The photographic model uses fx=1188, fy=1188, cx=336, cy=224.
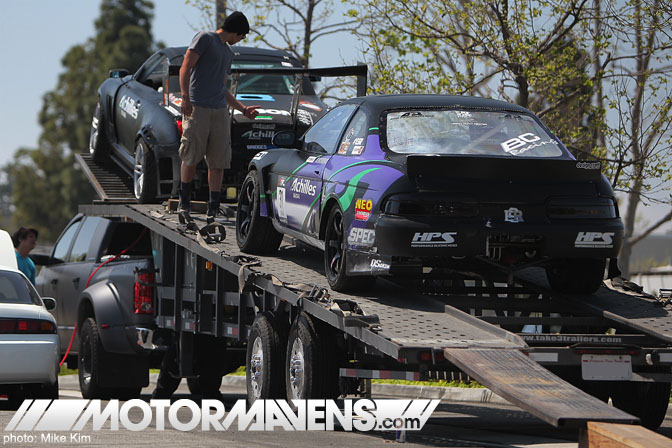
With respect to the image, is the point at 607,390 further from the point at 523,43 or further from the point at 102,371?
the point at 523,43

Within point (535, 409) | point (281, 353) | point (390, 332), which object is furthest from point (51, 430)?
point (535, 409)

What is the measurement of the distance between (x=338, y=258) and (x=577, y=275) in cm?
186

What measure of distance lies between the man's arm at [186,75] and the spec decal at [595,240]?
14.6 ft

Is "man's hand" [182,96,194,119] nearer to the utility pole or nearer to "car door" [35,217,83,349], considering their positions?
"car door" [35,217,83,349]

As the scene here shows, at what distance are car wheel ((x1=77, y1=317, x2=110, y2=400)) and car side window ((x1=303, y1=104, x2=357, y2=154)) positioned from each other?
344 centimetres

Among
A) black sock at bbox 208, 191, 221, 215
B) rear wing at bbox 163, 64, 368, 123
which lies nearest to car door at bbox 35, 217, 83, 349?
rear wing at bbox 163, 64, 368, 123

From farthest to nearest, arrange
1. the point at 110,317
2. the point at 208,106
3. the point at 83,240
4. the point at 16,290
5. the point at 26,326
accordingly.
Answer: the point at 83,240
the point at 110,317
the point at 208,106
the point at 16,290
the point at 26,326

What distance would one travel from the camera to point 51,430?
8.03 meters

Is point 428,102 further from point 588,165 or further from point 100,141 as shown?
point 100,141

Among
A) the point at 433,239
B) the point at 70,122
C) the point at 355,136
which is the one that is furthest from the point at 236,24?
the point at 70,122

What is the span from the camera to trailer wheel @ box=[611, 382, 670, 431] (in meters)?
8.98

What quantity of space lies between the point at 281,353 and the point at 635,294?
9.21 ft

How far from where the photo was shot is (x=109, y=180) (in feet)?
46.2

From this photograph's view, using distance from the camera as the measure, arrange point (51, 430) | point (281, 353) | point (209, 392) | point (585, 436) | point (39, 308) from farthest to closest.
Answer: point (209, 392), point (39, 308), point (281, 353), point (51, 430), point (585, 436)
